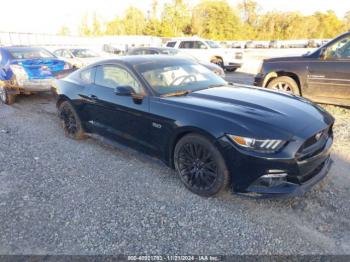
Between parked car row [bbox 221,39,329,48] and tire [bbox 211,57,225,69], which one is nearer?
tire [bbox 211,57,225,69]

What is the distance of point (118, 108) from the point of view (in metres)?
3.95

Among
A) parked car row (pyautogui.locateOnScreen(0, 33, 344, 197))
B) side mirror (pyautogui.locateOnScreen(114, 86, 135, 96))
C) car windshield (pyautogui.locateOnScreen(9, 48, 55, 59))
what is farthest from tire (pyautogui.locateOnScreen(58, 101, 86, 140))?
car windshield (pyautogui.locateOnScreen(9, 48, 55, 59))

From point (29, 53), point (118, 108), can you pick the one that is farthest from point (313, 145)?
point (29, 53)

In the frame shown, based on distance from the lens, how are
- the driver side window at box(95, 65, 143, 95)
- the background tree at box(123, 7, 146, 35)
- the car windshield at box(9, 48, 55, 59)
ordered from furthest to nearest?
the background tree at box(123, 7, 146, 35) → the car windshield at box(9, 48, 55, 59) → the driver side window at box(95, 65, 143, 95)

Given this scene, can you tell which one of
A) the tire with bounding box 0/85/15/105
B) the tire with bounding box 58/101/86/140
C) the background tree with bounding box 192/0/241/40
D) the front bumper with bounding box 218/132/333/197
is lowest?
the tire with bounding box 0/85/15/105

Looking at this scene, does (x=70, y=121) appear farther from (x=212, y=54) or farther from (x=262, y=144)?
(x=212, y=54)

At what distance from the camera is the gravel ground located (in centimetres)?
255

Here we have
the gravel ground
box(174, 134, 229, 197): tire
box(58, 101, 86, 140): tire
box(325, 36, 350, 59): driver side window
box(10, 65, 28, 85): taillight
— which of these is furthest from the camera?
box(10, 65, 28, 85): taillight

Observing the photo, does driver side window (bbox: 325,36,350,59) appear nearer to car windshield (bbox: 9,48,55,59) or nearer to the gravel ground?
the gravel ground

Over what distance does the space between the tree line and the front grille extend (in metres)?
52.5

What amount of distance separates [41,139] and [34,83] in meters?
2.76

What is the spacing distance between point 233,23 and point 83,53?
1886 inches

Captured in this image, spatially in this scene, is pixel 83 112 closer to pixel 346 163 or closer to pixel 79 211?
pixel 79 211

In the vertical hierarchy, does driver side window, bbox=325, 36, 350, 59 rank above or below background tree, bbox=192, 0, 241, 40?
below
